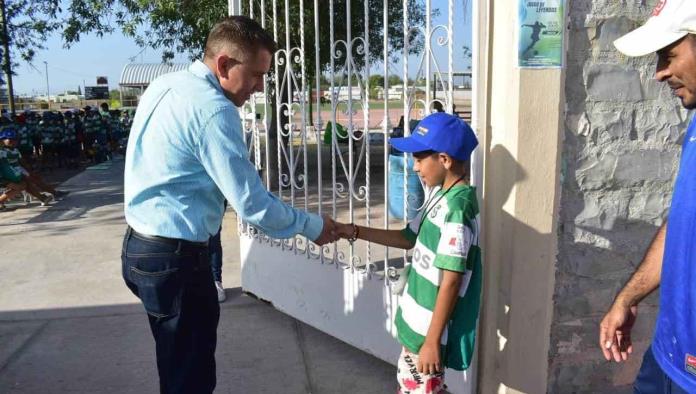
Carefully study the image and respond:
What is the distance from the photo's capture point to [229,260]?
6.06m

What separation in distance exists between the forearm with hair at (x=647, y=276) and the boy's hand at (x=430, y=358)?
67cm

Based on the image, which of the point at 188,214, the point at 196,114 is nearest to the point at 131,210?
the point at 188,214

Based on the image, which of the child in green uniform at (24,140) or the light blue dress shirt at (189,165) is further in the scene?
the child in green uniform at (24,140)

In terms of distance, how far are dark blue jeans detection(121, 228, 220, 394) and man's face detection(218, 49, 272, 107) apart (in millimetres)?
638

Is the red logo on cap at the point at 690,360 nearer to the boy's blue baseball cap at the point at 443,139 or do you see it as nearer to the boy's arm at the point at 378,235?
the boy's blue baseball cap at the point at 443,139

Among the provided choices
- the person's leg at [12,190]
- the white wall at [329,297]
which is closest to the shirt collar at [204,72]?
the white wall at [329,297]

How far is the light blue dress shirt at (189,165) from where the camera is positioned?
2.20m

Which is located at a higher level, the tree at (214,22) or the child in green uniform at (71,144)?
the tree at (214,22)

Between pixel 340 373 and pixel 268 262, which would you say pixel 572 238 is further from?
pixel 268 262

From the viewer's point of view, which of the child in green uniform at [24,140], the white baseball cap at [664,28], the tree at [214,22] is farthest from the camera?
the child in green uniform at [24,140]

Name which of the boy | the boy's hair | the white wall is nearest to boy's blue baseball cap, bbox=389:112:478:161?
the boy

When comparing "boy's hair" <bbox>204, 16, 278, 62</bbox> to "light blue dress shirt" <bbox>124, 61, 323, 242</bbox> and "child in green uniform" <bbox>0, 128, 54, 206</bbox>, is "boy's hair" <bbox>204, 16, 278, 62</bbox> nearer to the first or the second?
"light blue dress shirt" <bbox>124, 61, 323, 242</bbox>

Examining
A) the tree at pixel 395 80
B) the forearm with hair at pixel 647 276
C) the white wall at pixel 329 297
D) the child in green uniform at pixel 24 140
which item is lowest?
the white wall at pixel 329 297

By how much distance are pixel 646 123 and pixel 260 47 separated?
184 cm
